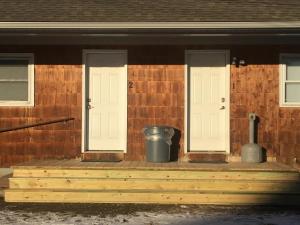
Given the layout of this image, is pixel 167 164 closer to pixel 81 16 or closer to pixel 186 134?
pixel 186 134

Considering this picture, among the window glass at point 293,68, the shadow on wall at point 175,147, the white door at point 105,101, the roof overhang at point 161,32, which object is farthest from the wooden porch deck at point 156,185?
the roof overhang at point 161,32

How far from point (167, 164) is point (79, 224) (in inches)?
113

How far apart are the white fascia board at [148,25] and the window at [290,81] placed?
1122 mm

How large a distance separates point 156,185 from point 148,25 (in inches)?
118

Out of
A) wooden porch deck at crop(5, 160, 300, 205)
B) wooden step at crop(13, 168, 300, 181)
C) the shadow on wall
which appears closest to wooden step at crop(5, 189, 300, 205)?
wooden porch deck at crop(5, 160, 300, 205)

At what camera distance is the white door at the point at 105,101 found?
10969 mm

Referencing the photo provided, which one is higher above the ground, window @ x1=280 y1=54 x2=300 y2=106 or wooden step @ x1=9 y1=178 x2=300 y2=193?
window @ x1=280 y1=54 x2=300 y2=106

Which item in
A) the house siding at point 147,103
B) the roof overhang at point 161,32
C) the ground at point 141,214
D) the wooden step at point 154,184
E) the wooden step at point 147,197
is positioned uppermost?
the roof overhang at point 161,32

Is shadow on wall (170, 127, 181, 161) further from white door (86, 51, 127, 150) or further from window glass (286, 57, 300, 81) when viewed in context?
window glass (286, 57, 300, 81)

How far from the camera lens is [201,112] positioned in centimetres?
1095

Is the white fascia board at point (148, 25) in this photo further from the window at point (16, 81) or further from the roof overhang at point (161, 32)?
the window at point (16, 81)

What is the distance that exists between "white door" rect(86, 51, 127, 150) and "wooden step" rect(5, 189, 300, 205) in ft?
7.51

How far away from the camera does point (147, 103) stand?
35.6 ft

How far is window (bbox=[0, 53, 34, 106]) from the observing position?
10.9 meters
